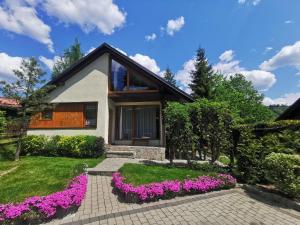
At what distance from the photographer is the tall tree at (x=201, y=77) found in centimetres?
2628

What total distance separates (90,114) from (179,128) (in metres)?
7.02

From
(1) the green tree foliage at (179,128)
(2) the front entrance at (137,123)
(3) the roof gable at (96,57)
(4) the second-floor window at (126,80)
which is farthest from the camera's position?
(2) the front entrance at (137,123)

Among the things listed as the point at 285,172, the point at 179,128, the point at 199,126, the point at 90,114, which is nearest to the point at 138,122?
the point at 90,114

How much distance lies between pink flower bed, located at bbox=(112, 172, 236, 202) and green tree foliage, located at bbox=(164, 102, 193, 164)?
6.90 ft

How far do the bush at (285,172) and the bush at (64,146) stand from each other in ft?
28.9

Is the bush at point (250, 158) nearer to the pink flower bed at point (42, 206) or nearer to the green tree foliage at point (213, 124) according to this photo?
the green tree foliage at point (213, 124)

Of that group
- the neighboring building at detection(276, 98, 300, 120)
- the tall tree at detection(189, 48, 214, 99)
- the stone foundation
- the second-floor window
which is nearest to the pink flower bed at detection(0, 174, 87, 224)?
the stone foundation

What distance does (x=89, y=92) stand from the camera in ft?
46.2

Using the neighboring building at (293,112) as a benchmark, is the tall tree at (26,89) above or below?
above

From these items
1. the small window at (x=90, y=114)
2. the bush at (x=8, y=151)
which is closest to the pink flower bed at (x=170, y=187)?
the small window at (x=90, y=114)

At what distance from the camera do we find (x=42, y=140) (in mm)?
13102

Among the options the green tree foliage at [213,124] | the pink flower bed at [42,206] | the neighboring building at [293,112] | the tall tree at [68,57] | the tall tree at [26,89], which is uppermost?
the tall tree at [68,57]

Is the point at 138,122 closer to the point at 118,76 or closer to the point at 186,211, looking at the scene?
the point at 118,76

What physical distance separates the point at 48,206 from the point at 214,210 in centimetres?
423
